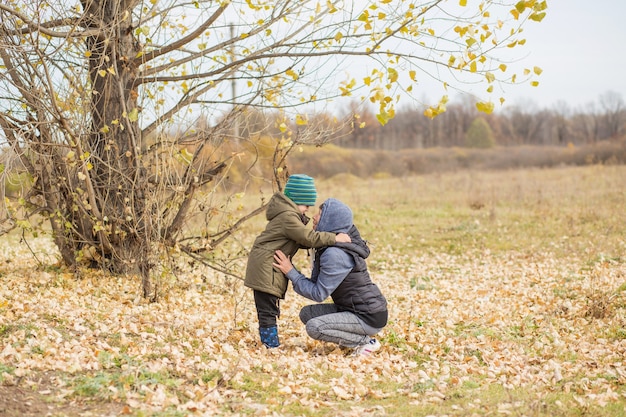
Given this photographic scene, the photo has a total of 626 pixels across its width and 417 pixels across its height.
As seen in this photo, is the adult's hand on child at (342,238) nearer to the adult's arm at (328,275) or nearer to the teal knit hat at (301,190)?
the adult's arm at (328,275)

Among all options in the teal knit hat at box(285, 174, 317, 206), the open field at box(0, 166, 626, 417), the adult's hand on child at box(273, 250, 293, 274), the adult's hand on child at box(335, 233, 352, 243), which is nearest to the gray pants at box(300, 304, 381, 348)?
the open field at box(0, 166, 626, 417)

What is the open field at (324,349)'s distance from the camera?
15.6 feet

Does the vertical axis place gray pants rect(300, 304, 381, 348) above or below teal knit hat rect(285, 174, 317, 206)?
below

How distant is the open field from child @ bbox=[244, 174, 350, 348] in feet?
1.33

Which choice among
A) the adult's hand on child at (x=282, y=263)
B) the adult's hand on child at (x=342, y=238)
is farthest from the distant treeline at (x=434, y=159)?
the adult's hand on child at (x=342, y=238)

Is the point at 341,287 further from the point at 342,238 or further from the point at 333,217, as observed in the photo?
the point at 333,217

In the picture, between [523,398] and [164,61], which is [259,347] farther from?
[164,61]

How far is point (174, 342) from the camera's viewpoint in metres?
6.35

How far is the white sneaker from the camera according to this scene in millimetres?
6297

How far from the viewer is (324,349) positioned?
6504mm

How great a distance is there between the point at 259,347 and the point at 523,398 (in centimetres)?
253

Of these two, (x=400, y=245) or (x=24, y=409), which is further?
(x=400, y=245)

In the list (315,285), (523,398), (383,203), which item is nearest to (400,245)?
(383,203)

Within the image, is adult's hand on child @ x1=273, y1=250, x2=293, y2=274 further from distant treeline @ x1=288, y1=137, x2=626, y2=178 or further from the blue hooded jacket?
distant treeline @ x1=288, y1=137, x2=626, y2=178
